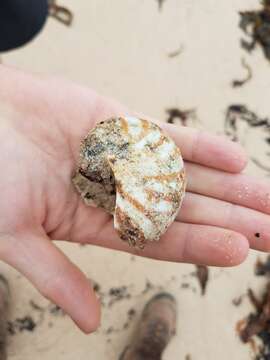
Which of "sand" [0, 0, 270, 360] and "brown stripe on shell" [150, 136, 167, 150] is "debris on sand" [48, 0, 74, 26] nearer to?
"sand" [0, 0, 270, 360]

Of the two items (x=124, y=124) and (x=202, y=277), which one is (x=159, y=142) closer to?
(x=124, y=124)

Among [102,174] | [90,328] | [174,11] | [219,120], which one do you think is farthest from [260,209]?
[174,11]

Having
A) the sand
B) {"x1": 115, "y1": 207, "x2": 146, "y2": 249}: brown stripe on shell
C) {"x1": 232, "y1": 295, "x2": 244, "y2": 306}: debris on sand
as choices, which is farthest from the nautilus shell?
{"x1": 232, "y1": 295, "x2": 244, "y2": 306}: debris on sand

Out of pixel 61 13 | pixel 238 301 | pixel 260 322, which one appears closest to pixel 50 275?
pixel 238 301

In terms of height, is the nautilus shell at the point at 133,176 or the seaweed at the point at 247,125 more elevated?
the nautilus shell at the point at 133,176

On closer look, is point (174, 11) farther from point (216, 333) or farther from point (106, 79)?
point (216, 333)

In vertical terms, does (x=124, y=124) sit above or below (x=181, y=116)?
above

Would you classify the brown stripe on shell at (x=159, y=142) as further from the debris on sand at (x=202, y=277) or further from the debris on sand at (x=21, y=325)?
the debris on sand at (x=21, y=325)

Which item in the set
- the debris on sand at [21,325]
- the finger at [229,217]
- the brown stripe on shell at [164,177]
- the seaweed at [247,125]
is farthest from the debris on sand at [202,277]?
the brown stripe on shell at [164,177]
